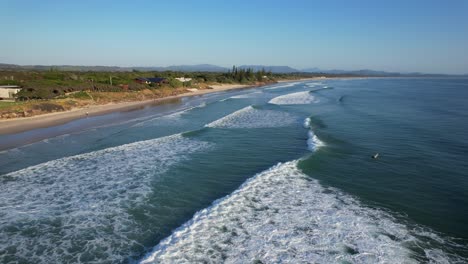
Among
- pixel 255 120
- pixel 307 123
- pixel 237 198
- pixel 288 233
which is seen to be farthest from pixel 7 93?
pixel 288 233

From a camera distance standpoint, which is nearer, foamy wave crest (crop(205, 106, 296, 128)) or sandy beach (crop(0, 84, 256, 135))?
sandy beach (crop(0, 84, 256, 135))

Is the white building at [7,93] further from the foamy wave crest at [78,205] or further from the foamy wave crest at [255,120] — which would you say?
the foamy wave crest at [78,205]

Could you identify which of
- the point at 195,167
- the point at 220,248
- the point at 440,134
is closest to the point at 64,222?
the point at 220,248

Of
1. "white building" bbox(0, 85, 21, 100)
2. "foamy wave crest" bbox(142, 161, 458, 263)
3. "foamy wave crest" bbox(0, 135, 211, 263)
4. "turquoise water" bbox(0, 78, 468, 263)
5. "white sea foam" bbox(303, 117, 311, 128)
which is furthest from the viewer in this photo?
"white building" bbox(0, 85, 21, 100)

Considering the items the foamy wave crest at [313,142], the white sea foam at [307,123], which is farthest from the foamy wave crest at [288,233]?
the white sea foam at [307,123]

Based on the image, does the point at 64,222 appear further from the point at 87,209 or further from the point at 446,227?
the point at 446,227

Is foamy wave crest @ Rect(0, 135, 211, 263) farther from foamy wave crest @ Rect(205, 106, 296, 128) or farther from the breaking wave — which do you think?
foamy wave crest @ Rect(205, 106, 296, 128)

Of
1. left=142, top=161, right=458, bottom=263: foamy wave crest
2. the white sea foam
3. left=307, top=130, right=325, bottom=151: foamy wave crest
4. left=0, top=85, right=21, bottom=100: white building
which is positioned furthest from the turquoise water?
left=0, top=85, right=21, bottom=100: white building
